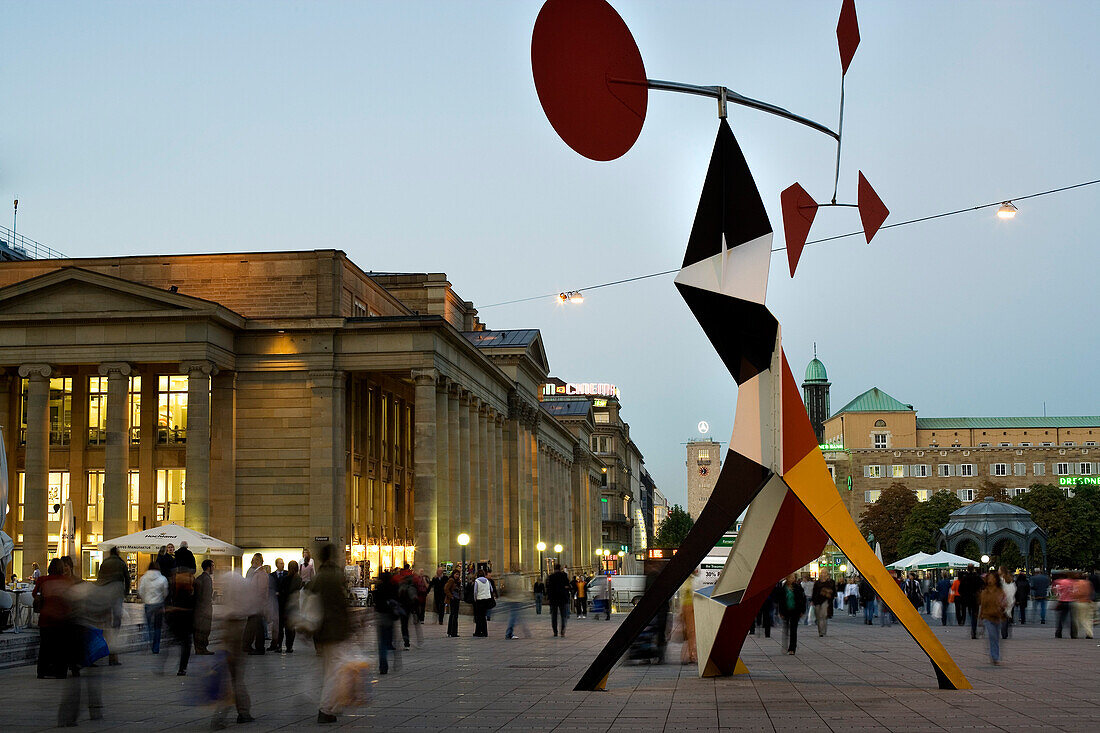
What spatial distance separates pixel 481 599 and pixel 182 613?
40.5 feet

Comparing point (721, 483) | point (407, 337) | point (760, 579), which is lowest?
point (760, 579)

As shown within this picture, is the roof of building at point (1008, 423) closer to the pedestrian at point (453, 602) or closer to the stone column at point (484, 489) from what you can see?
the stone column at point (484, 489)

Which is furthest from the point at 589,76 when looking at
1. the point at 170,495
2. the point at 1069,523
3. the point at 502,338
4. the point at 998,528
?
the point at 1069,523

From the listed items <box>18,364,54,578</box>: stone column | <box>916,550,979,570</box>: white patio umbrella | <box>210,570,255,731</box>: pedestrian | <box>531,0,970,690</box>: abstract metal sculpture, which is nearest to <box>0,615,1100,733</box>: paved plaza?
<box>210,570,255,731</box>: pedestrian

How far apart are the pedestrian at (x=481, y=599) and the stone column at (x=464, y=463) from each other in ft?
90.9

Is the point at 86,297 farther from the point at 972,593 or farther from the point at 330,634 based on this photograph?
the point at 330,634

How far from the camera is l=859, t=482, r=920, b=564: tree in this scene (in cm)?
12988

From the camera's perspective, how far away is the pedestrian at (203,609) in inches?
878

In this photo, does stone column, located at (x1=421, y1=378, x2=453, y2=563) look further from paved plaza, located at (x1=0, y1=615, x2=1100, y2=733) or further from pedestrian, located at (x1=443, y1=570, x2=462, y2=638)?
paved plaza, located at (x1=0, y1=615, x2=1100, y2=733)

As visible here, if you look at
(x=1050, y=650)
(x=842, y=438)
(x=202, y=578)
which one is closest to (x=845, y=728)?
(x=202, y=578)

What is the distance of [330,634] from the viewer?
13938mm

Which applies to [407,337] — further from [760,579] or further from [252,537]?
[760,579]

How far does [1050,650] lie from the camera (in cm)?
2659

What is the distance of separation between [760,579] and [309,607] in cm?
813
